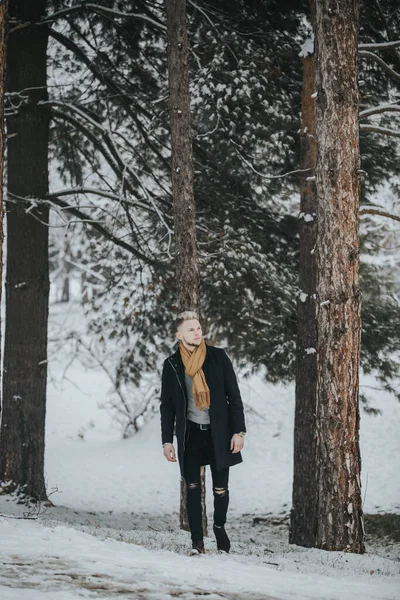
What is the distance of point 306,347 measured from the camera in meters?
8.92

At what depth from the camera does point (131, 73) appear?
420 inches

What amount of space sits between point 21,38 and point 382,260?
49.4ft

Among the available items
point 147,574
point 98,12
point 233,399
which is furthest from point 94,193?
point 147,574

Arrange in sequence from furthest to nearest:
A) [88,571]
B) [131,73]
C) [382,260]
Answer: [382,260] → [131,73] → [88,571]

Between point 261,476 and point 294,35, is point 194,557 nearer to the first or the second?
point 294,35

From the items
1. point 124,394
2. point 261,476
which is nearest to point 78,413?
point 124,394

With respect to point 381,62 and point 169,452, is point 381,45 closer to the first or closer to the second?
point 381,62

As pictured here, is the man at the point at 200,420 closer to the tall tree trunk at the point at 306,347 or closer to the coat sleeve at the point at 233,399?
the coat sleeve at the point at 233,399

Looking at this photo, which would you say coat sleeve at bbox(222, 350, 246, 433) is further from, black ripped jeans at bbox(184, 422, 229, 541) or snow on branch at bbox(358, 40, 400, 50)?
snow on branch at bbox(358, 40, 400, 50)

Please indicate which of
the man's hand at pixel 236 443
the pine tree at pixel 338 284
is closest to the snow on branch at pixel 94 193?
the pine tree at pixel 338 284

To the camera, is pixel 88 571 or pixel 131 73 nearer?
pixel 88 571

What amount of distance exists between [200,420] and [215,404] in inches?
7.5

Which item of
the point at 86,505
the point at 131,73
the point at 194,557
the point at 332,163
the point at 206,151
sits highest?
the point at 131,73

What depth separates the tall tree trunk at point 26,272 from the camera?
30.9 feet
